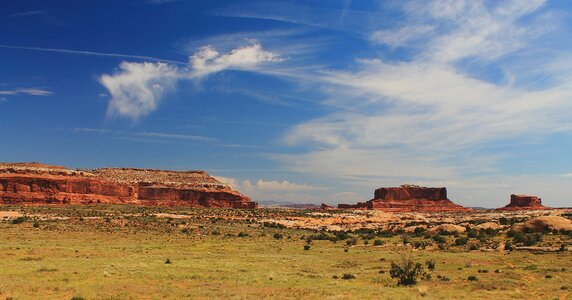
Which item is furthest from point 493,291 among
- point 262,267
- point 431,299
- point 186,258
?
point 186,258

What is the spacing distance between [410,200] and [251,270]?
154 metres

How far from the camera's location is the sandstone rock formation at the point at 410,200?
518 ft

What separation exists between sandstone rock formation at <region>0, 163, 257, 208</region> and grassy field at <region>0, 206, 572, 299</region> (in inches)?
2642

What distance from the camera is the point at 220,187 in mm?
134250

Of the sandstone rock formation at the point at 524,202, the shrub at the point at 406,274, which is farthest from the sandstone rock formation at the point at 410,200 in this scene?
the shrub at the point at 406,274

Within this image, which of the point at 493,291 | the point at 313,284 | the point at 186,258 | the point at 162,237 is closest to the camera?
the point at 493,291

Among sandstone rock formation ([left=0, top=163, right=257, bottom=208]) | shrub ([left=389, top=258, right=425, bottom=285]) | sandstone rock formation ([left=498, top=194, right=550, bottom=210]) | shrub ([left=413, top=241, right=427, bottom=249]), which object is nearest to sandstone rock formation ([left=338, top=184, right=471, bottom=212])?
sandstone rock formation ([left=498, top=194, right=550, bottom=210])

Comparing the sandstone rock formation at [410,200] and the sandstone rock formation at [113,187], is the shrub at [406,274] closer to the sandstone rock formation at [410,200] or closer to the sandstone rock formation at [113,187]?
the sandstone rock formation at [113,187]

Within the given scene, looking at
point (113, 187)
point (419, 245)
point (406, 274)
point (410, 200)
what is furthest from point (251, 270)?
point (410, 200)

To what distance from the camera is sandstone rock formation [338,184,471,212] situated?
157788 millimetres

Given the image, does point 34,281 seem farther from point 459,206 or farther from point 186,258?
point 459,206

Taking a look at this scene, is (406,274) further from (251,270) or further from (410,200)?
(410,200)

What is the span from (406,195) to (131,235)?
145492 millimetres

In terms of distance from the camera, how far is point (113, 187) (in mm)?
110625
